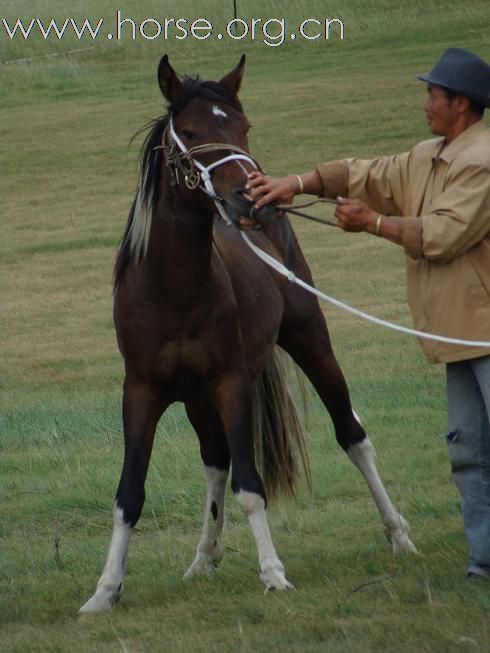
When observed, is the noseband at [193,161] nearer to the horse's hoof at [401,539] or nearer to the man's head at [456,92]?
the man's head at [456,92]

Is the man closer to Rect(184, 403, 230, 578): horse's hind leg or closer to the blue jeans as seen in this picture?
the blue jeans

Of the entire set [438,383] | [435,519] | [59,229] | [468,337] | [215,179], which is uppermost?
Answer: [215,179]

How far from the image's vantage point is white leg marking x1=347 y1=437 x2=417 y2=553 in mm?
6570

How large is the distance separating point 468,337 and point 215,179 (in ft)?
3.97

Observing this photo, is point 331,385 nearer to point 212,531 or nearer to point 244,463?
point 212,531

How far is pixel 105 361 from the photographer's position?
579 inches

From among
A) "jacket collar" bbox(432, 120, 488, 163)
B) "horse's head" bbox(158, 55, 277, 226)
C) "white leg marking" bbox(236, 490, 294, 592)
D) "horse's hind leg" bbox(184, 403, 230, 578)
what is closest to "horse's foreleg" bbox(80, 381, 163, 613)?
"white leg marking" bbox(236, 490, 294, 592)

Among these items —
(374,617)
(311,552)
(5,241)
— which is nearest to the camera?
(374,617)

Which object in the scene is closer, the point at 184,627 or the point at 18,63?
the point at 184,627

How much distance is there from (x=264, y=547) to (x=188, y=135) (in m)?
1.79

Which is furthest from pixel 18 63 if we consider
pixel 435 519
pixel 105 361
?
pixel 435 519

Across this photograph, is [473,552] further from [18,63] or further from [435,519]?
[18,63]

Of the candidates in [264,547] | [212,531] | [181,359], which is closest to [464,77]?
[181,359]

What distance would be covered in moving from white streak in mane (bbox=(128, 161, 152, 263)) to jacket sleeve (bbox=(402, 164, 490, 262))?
1310 millimetres
